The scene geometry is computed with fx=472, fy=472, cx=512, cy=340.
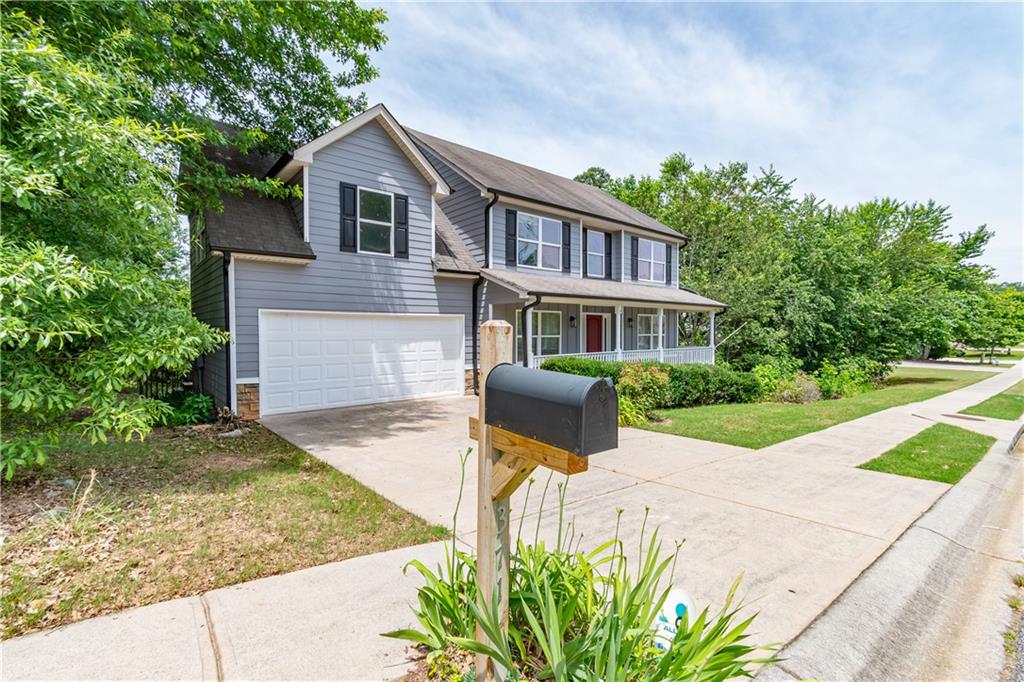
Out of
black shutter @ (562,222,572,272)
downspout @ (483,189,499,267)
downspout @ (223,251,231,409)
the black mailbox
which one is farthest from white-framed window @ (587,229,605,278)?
the black mailbox

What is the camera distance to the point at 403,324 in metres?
11.6

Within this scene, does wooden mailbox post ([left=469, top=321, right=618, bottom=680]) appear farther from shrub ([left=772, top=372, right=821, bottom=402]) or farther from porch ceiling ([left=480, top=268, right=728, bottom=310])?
shrub ([left=772, top=372, right=821, bottom=402])

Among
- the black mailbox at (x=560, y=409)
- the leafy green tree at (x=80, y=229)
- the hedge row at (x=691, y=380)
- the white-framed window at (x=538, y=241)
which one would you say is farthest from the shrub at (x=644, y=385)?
the black mailbox at (x=560, y=409)

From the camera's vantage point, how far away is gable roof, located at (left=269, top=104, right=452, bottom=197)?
32.2 feet

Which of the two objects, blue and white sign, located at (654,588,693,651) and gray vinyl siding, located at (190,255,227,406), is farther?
gray vinyl siding, located at (190,255,227,406)

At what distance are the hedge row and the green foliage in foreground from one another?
7971 mm

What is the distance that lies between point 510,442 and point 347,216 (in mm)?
10006

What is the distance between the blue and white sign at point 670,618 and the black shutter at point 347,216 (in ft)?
32.5

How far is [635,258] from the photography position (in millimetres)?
17688

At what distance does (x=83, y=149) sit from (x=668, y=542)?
589cm

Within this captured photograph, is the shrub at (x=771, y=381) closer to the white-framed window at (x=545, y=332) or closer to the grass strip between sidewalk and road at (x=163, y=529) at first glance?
the white-framed window at (x=545, y=332)

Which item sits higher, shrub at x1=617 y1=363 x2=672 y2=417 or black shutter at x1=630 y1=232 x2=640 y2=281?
black shutter at x1=630 y1=232 x2=640 y2=281

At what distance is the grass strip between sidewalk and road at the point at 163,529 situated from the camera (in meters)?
2.98

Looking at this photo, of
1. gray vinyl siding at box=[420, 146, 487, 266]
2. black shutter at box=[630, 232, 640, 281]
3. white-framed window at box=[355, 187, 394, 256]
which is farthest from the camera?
black shutter at box=[630, 232, 640, 281]
